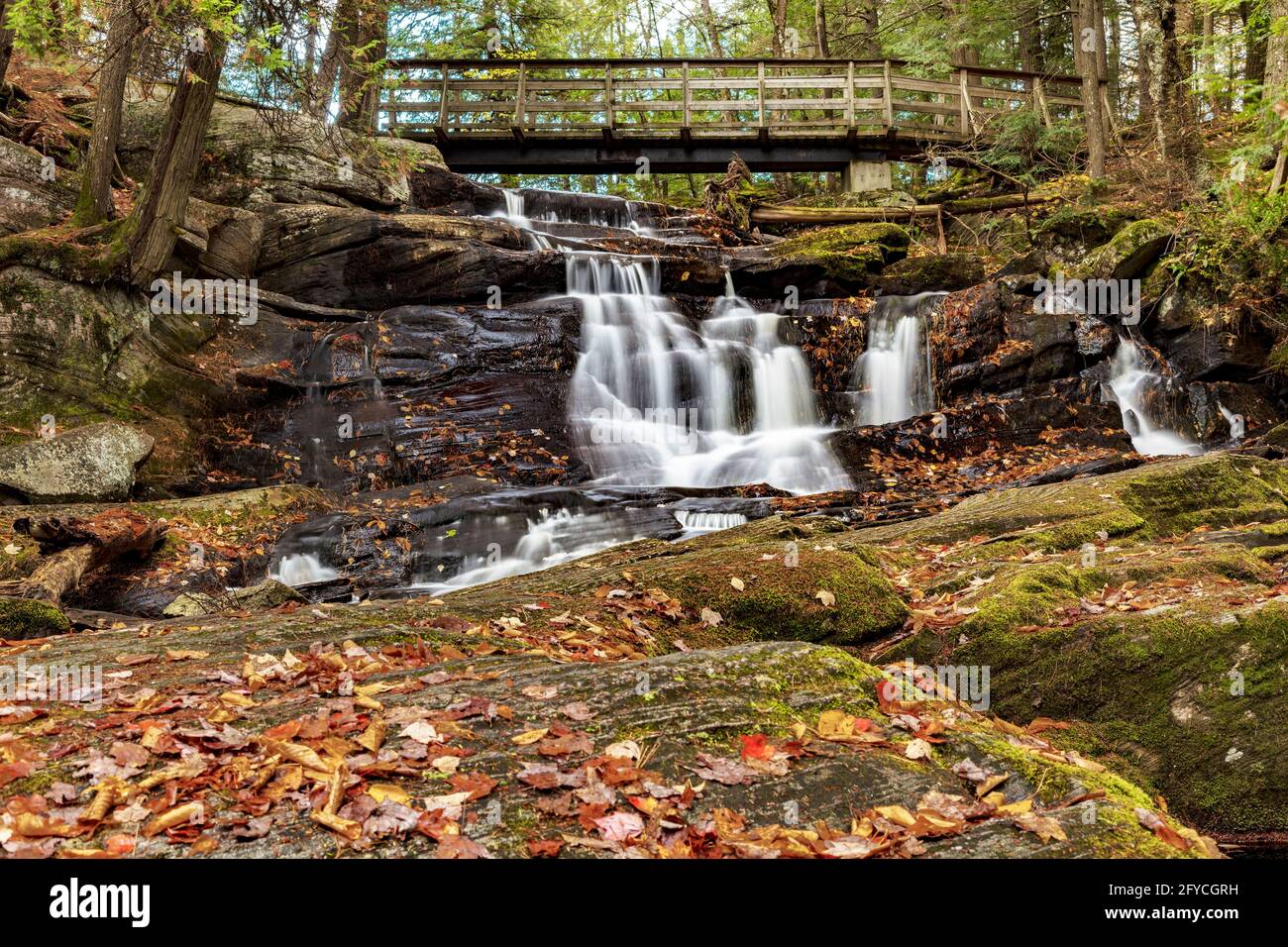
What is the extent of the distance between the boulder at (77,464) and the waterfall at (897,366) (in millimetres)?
9888

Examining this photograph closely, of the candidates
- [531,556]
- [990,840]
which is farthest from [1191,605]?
[531,556]

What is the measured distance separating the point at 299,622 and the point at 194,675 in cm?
82

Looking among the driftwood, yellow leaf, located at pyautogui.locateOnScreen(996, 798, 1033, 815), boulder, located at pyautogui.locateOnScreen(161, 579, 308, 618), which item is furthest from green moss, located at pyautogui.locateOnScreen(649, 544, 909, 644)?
the driftwood

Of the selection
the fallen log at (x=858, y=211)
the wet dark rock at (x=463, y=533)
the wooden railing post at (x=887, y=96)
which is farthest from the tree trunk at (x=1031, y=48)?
the wet dark rock at (x=463, y=533)

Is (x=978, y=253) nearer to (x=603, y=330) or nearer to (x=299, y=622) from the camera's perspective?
(x=603, y=330)

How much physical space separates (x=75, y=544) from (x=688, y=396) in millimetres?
8536

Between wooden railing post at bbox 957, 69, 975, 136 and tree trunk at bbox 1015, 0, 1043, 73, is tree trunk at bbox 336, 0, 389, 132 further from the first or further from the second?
tree trunk at bbox 1015, 0, 1043, 73

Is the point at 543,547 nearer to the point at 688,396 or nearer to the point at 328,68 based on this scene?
the point at 688,396

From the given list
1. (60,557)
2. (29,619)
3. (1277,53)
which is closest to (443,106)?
(1277,53)

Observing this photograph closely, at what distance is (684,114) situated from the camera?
22.7 meters

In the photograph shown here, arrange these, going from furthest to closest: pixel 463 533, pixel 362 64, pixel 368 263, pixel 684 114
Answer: pixel 684 114
pixel 368 263
pixel 362 64
pixel 463 533

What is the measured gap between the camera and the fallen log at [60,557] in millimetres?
4973

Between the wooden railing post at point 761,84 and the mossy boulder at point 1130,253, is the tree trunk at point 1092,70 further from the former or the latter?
the wooden railing post at point 761,84

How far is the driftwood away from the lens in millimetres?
6113
